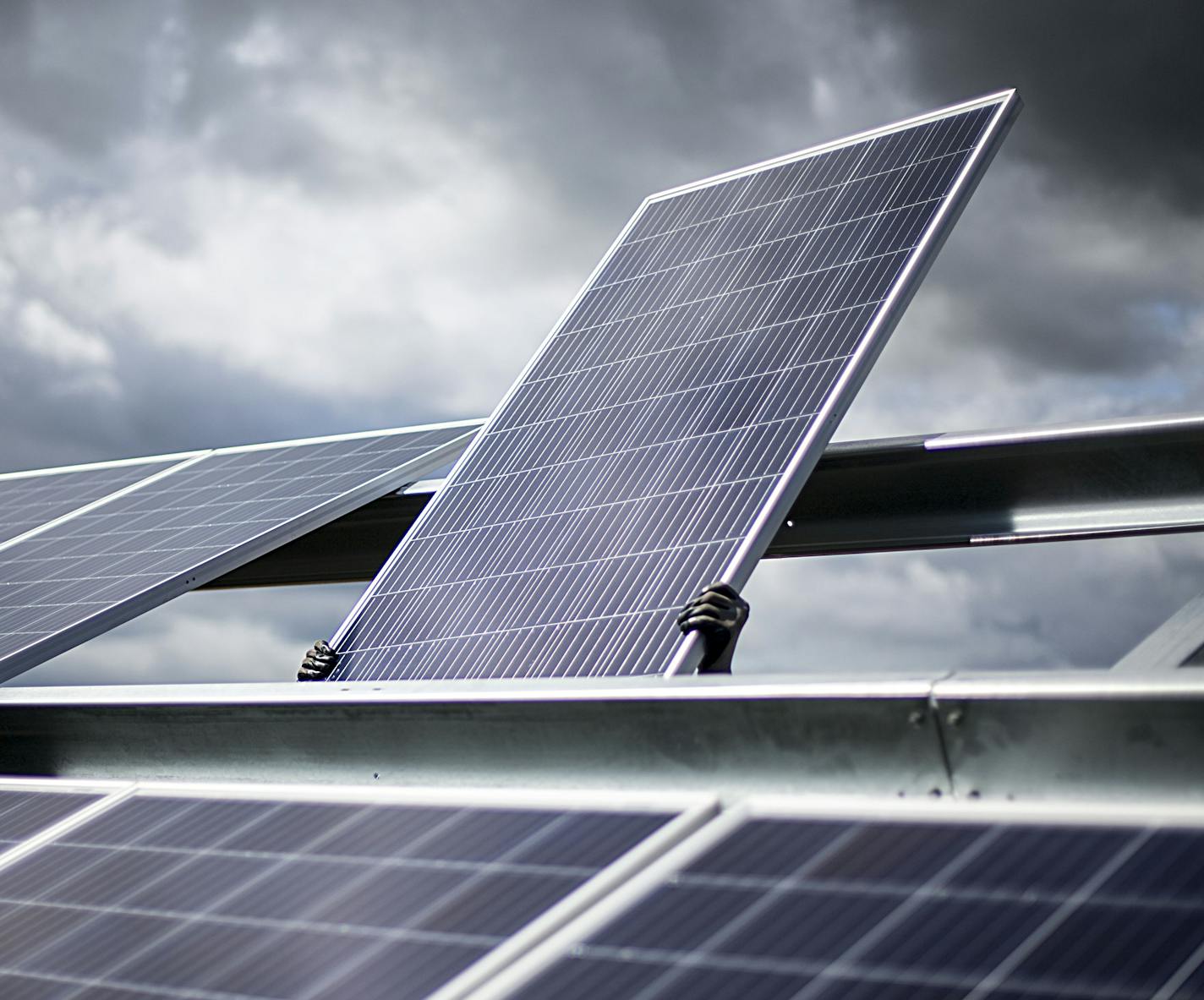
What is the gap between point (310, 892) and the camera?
14.8 ft

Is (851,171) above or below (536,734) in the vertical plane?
above

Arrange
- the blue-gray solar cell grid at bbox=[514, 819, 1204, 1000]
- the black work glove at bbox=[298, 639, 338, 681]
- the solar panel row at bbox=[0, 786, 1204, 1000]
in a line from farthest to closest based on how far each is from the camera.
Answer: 1. the black work glove at bbox=[298, 639, 338, 681]
2. the solar panel row at bbox=[0, 786, 1204, 1000]
3. the blue-gray solar cell grid at bbox=[514, 819, 1204, 1000]

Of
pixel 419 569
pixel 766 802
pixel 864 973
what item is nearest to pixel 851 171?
pixel 419 569

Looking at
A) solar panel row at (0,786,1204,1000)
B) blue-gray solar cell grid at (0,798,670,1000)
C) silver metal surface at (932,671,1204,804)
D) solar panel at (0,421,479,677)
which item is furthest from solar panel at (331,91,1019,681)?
silver metal surface at (932,671,1204,804)

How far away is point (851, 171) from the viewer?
11867 millimetres

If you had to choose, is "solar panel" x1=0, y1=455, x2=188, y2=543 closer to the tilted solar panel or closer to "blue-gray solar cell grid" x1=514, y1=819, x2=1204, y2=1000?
the tilted solar panel

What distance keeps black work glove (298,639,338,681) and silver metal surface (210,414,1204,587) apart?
4.66 metres

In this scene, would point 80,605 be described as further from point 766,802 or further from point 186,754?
point 766,802

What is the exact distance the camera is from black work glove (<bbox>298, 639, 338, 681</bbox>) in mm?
8836

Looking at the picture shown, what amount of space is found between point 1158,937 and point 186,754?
4495 millimetres

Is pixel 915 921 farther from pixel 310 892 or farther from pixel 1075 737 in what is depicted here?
pixel 310 892

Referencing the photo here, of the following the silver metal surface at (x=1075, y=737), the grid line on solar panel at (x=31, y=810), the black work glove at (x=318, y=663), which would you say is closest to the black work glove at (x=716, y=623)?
the black work glove at (x=318, y=663)

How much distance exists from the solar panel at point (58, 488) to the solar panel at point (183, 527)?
2.30ft

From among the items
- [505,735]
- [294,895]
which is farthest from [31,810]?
[505,735]
